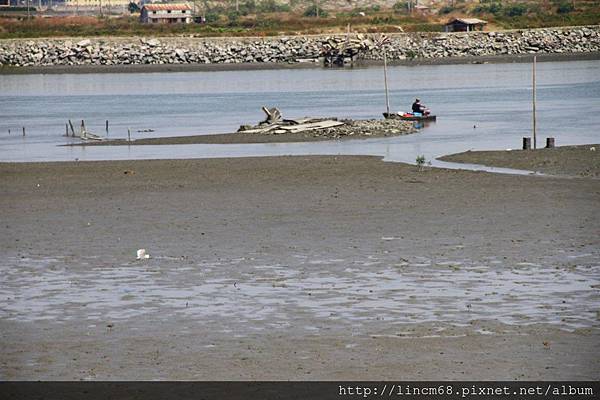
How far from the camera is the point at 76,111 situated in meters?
78.7

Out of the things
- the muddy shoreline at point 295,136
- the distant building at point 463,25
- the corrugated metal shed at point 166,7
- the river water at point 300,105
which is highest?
the corrugated metal shed at point 166,7

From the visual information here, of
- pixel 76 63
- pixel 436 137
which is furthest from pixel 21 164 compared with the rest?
pixel 76 63

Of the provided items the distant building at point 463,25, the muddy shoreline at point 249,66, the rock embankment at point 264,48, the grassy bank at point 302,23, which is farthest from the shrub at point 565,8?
the muddy shoreline at point 249,66

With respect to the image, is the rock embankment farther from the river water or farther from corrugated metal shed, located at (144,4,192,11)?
corrugated metal shed, located at (144,4,192,11)

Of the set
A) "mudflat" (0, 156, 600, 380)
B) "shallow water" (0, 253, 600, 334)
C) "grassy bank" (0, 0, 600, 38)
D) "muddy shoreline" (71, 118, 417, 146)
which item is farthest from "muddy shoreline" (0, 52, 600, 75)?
"shallow water" (0, 253, 600, 334)

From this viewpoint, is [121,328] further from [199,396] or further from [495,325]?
[495,325]

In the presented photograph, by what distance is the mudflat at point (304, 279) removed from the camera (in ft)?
51.8

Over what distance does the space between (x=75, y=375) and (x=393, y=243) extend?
416 inches

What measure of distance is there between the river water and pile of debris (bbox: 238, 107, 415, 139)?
1.37 meters

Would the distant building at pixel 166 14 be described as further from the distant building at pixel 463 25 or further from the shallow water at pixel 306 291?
the shallow water at pixel 306 291

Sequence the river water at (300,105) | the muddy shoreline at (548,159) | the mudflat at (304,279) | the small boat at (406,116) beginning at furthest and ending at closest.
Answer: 1. the small boat at (406,116)
2. the river water at (300,105)
3. the muddy shoreline at (548,159)
4. the mudflat at (304,279)

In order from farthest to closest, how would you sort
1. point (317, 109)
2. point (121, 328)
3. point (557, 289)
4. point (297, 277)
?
point (317, 109) → point (297, 277) → point (557, 289) → point (121, 328)

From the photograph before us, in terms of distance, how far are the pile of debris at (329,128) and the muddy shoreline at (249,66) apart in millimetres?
81908

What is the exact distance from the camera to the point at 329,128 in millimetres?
52500
